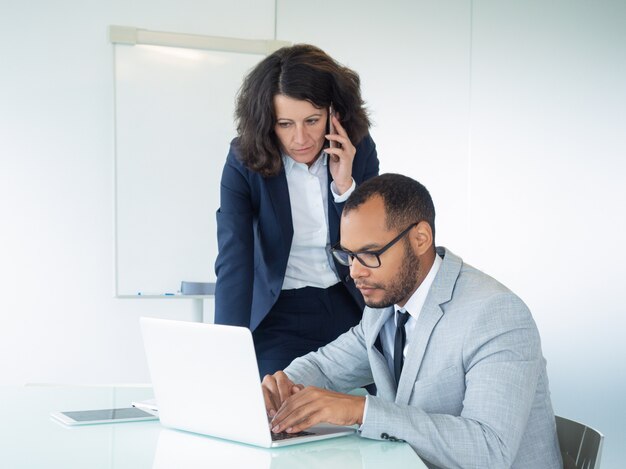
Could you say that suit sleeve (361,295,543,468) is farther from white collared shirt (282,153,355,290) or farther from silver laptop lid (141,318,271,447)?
white collared shirt (282,153,355,290)

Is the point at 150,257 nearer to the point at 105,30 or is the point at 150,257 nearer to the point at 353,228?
the point at 105,30

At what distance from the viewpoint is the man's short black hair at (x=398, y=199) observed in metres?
1.71

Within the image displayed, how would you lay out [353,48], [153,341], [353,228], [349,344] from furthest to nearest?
1. [353,48]
2. [349,344]
3. [353,228]
4. [153,341]

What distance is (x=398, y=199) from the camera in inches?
68.0

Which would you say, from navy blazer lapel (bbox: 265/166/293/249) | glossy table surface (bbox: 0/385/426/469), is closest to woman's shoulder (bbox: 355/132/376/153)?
navy blazer lapel (bbox: 265/166/293/249)

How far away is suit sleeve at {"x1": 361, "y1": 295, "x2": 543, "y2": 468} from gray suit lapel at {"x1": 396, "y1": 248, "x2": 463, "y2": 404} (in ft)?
0.37

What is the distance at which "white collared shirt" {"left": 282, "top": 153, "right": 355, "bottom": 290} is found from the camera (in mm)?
2299

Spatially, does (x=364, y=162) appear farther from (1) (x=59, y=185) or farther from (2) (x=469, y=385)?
(1) (x=59, y=185)

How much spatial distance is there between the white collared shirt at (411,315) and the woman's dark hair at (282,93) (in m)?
0.62

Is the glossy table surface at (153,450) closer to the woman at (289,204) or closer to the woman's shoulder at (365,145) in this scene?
the woman at (289,204)

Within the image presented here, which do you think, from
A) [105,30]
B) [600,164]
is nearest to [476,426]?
[105,30]

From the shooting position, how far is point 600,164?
197 inches

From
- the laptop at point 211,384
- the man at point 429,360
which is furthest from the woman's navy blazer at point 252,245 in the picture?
the laptop at point 211,384

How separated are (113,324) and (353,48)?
2054 millimetres
